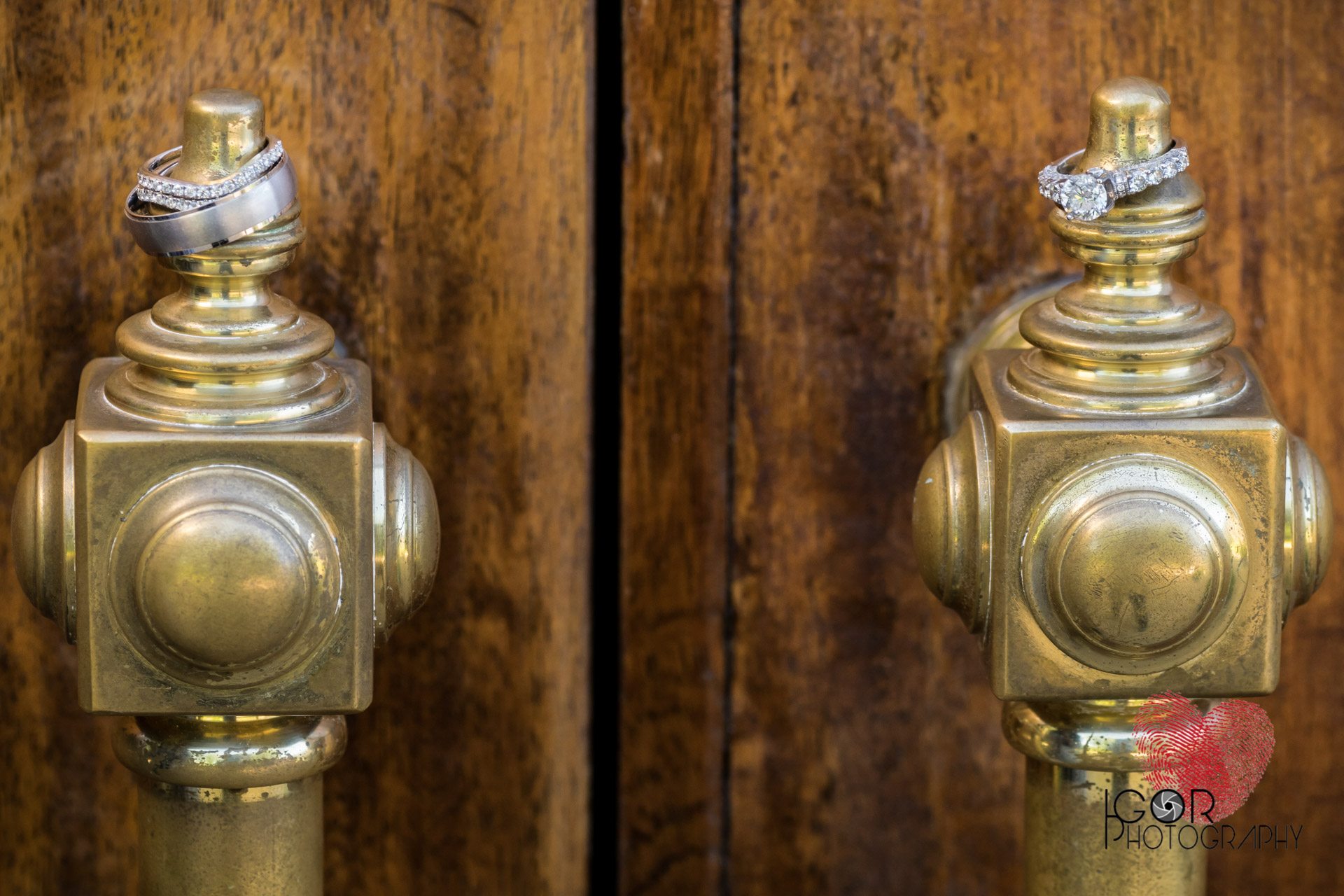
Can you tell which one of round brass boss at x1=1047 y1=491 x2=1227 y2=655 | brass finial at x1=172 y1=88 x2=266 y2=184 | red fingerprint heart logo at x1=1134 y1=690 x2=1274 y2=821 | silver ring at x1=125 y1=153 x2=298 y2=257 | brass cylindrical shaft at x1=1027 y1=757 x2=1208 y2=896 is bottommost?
brass cylindrical shaft at x1=1027 y1=757 x2=1208 y2=896

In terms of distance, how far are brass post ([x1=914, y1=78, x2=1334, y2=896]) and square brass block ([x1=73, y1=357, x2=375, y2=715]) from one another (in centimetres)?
18

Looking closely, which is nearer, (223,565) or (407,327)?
(223,565)

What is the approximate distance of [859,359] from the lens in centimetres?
59

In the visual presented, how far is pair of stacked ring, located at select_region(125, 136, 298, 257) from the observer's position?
44 cm

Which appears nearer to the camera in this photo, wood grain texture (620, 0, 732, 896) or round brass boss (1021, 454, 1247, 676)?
round brass boss (1021, 454, 1247, 676)

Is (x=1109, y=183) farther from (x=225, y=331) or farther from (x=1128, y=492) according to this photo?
(x=225, y=331)

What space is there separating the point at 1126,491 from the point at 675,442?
0.64ft

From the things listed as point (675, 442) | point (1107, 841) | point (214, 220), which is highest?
point (214, 220)

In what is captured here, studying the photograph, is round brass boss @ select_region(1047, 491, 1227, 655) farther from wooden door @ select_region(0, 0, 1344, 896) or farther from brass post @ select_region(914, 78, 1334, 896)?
wooden door @ select_region(0, 0, 1344, 896)

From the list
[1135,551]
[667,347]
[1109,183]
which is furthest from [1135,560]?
[667,347]

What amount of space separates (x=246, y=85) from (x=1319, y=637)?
0.45m

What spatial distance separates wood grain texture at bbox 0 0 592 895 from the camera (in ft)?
1.80

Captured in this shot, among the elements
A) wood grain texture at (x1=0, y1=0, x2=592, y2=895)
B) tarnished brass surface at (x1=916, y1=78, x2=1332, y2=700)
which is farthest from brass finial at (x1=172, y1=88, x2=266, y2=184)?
tarnished brass surface at (x1=916, y1=78, x2=1332, y2=700)

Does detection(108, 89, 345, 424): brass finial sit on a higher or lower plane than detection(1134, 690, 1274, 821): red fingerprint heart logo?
higher
